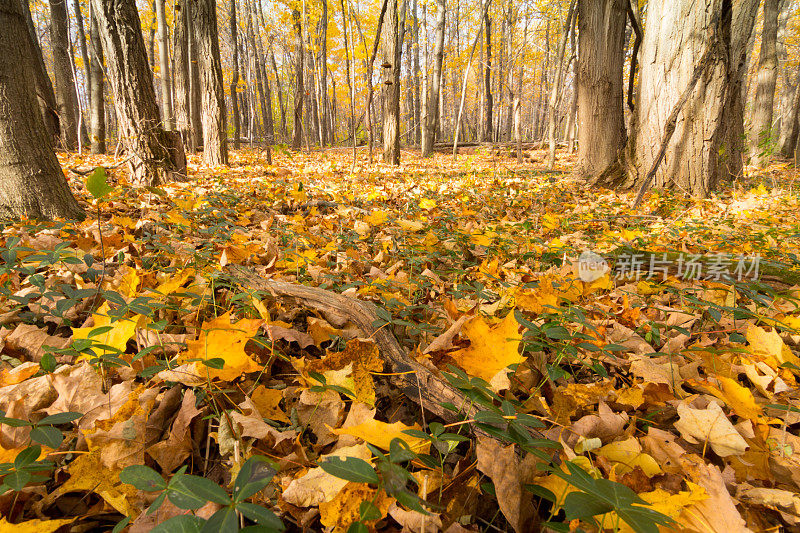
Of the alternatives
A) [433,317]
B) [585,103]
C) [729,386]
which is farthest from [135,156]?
[585,103]

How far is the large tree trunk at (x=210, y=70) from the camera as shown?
6352 millimetres

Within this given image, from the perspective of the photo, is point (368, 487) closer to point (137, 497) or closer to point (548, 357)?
point (137, 497)

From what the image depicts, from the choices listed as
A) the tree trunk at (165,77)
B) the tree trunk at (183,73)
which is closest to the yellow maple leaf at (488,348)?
the tree trunk at (165,77)

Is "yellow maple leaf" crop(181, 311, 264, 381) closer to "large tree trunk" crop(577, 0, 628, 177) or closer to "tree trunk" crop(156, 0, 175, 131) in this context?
"tree trunk" crop(156, 0, 175, 131)

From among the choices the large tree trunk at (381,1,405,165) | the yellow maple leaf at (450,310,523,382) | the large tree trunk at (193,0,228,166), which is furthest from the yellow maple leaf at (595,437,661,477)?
the large tree trunk at (381,1,405,165)

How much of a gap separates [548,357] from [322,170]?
7.00m

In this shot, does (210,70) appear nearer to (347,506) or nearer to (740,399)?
(347,506)

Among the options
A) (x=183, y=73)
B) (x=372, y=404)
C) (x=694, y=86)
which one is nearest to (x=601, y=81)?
(x=694, y=86)

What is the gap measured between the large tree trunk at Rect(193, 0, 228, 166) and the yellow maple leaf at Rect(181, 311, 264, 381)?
22.5ft

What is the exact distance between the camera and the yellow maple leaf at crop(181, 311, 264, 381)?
2.92ft

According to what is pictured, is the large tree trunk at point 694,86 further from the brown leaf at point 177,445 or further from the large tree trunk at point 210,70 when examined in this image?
the large tree trunk at point 210,70

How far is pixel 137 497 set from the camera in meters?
0.70

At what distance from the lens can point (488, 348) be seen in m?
1.00

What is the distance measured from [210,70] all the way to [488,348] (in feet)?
24.1
